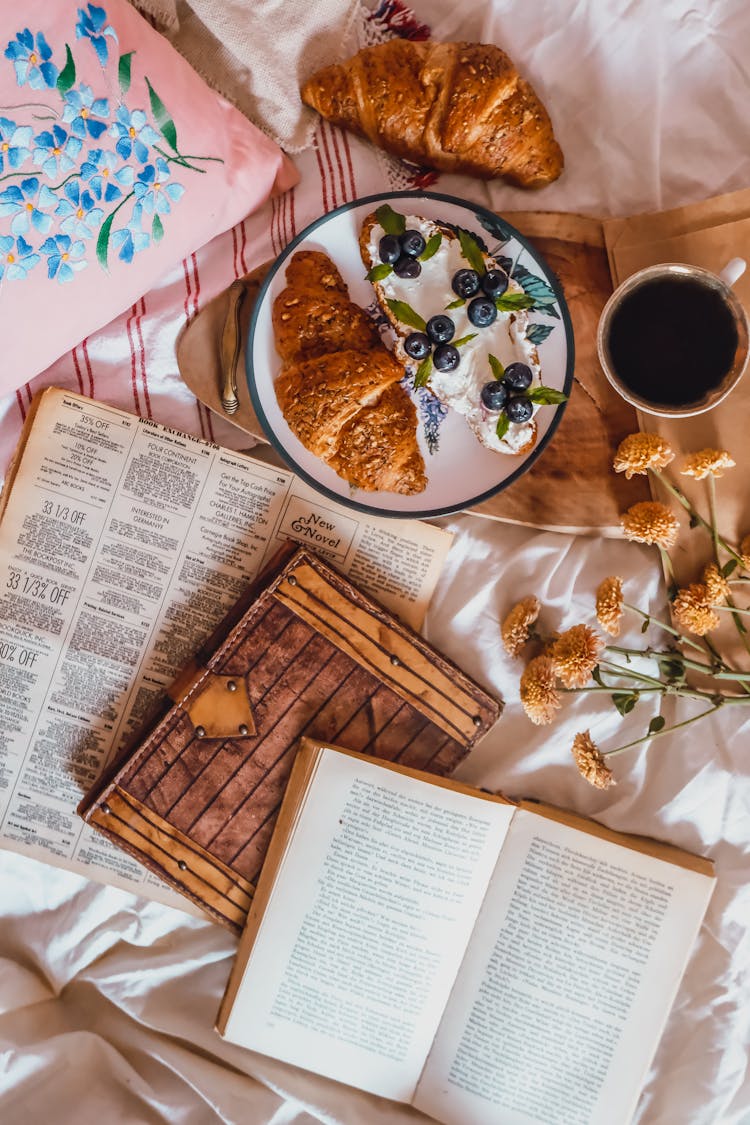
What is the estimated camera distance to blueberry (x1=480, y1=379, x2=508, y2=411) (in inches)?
36.8

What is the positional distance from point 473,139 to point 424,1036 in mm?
1065

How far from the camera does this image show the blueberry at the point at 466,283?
0.93m

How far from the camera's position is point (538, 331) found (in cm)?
98

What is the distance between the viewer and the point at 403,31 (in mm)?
1028

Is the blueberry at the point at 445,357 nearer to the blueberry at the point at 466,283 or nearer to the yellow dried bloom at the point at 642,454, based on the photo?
the blueberry at the point at 466,283

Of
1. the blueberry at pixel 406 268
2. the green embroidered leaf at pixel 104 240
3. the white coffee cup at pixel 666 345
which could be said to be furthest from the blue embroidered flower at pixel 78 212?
the white coffee cup at pixel 666 345

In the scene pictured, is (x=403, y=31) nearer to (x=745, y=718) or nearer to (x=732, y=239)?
(x=732, y=239)

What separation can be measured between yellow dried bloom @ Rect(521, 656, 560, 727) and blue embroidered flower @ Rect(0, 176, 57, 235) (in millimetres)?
726

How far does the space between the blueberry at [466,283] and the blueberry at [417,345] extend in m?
0.06

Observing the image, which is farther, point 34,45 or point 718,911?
point 718,911

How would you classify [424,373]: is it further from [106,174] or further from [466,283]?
[106,174]

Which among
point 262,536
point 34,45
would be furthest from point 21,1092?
point 34,45

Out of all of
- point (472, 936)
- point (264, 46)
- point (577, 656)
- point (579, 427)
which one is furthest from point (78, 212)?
point (472, 936)

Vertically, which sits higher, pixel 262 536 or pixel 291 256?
pixel 291 256
